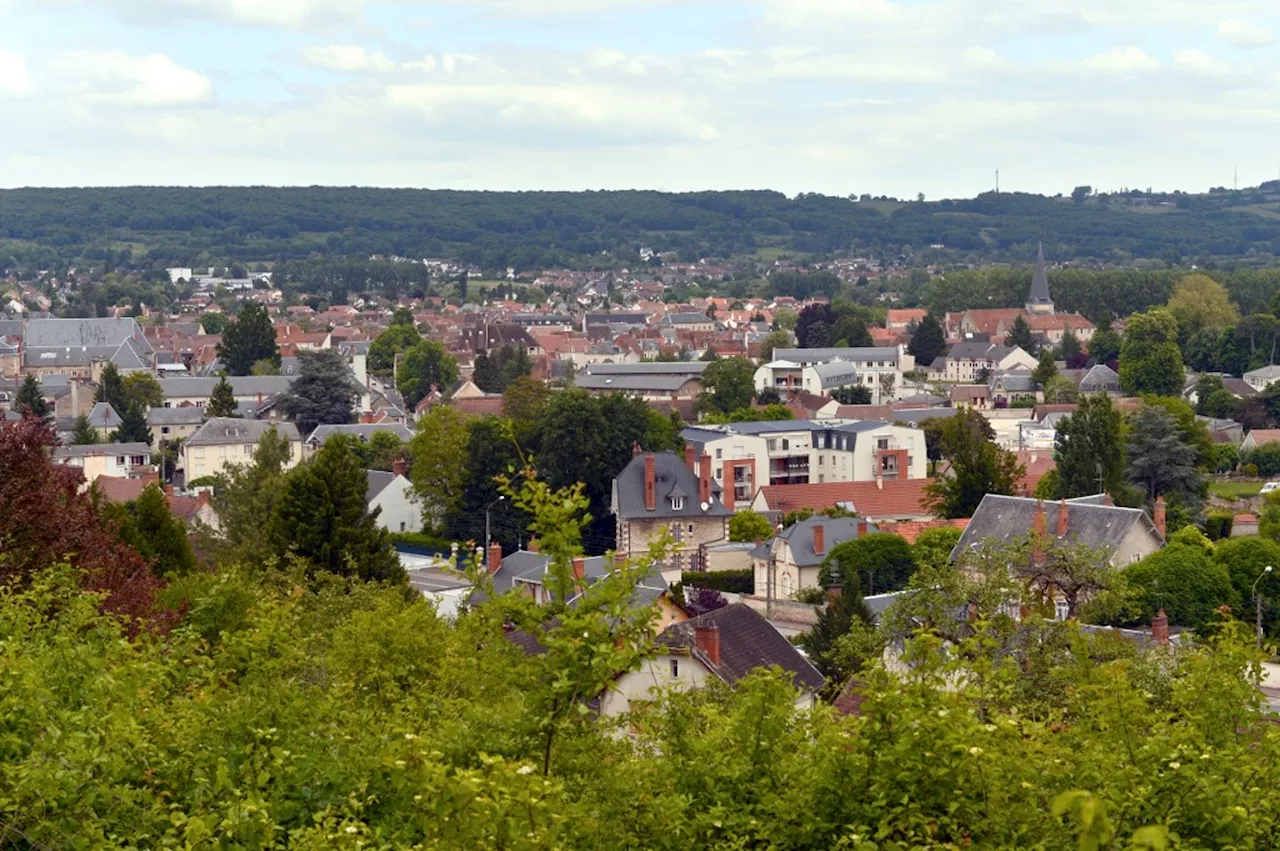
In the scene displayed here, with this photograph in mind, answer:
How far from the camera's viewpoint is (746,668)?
22.8 m

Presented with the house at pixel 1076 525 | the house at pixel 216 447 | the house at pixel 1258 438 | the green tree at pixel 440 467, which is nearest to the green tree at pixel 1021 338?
the house at pixel 1258 438

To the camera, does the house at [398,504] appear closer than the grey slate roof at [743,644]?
No

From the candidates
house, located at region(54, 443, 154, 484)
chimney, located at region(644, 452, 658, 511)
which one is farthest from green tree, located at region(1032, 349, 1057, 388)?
chimney, located at region(644, 452, 658, 511)

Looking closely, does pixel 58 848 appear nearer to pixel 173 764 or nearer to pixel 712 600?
pixel 173 764

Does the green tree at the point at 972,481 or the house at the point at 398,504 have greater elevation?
the green tree at the point at 972,481

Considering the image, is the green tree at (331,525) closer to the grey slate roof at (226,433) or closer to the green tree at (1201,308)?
the grey slate roof at (226,433)

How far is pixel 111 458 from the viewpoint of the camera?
196 ft

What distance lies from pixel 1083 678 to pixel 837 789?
23.1 ft

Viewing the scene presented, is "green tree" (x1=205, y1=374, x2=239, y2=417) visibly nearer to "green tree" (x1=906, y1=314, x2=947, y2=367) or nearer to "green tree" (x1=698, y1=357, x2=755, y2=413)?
"green tree" (x1=698, y1=357, x2=755, y2=413)

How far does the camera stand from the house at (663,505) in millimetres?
43344

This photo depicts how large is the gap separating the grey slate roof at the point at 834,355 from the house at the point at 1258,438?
26.7 m

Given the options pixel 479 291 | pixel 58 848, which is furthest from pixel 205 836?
pixel 479 291

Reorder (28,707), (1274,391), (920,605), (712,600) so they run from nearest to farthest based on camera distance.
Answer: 1. (28,707)
2. (920,605)
3. (712,600)
4. (1274,391)

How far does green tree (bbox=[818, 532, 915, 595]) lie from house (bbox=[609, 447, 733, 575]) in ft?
20.4
